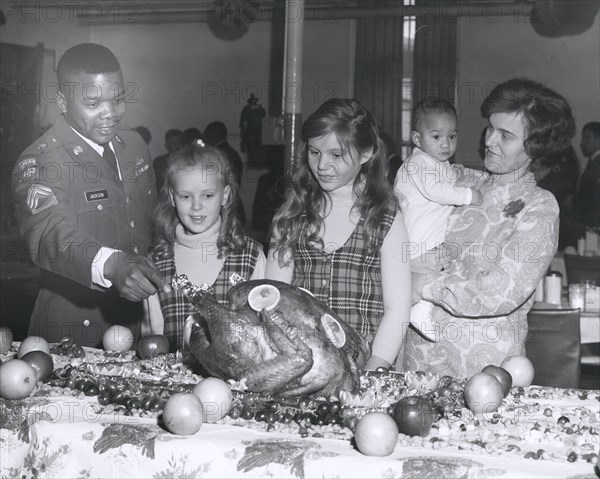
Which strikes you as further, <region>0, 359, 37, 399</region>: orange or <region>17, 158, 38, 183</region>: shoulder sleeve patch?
<region>17, 158, 38, 183</region>: shoulder sleeve patch

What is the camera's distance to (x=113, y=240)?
3072mm

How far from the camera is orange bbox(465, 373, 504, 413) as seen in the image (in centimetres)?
173

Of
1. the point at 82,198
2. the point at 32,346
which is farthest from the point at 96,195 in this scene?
the point at 32,346

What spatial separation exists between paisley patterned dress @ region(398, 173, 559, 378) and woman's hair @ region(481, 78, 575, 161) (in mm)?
111

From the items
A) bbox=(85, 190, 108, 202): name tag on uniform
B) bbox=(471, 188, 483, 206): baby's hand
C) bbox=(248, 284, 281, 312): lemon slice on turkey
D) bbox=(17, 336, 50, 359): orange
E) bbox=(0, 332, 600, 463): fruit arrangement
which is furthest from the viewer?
bbox=(85, 190, 108, 202): name tag on uniform

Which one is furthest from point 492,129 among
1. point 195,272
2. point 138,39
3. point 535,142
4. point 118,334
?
point 138,39

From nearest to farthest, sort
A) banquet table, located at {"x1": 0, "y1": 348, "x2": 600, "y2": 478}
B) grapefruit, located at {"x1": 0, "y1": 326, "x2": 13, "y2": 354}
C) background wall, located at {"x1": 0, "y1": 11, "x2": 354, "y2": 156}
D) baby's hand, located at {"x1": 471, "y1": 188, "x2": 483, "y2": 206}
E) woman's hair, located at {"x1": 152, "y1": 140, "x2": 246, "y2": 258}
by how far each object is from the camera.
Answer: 1. banquet table, located at {"x1": 0, "y1": 348, "x2": 600, "y2": 478}
2. grapefruit, located at {"x1": 0, "y1": 326, "x2": 13, "y2": 354}
3. baby's hand, located at {"x1": 471, "y1": 188, "x2": 483, "y2": 206}
4. woman's hair, located at {"x1": 152, "y1": 140, "x2": 246, "y2": 258}
5. background wall, located at {"x1": 0, "y1": 11, "x2": 354, "y2": 156}

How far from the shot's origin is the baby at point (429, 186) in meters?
2.62

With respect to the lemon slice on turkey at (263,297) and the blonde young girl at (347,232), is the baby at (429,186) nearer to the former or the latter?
the blonde young girl at (347,232)

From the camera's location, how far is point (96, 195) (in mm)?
3047

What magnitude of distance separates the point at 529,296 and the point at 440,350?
1.07ft

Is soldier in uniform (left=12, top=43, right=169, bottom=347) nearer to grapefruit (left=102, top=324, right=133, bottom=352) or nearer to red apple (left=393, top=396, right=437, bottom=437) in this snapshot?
grapefruit (left=102, top=324, right=133, bottom=352)

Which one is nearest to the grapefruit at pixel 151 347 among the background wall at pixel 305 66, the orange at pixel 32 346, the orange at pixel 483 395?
the orange at pixel 32 346

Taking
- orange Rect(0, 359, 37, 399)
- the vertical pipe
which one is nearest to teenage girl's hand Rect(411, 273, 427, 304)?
orange Rect(0, 359, 37, 399)
